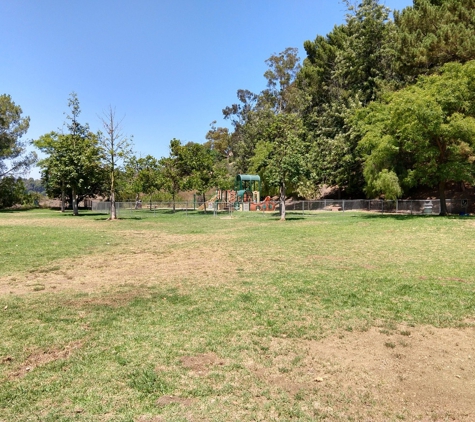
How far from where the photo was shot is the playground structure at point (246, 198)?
39.2 metres

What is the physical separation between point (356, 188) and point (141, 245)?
105 feet

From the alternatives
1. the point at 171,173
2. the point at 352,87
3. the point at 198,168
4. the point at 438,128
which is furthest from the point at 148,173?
the point at 438,128

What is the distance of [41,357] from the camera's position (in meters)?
4.05

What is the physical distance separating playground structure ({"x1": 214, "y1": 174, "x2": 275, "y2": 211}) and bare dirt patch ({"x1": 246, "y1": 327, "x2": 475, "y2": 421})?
3042 cm

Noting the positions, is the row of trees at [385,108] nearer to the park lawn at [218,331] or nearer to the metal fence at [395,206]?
the metal fence at [395,206]

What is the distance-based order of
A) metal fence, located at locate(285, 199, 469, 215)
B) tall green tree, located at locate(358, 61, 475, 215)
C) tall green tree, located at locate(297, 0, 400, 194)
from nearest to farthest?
tall green tree, located at locate(358, 61, 475, 215) < metal fence, located at locate(285, 199, 469, 215) < tall green tree, located at locate(297, 0, 400, 194)

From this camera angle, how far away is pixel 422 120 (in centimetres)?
2025

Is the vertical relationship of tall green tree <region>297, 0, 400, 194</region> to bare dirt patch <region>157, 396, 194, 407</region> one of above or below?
above

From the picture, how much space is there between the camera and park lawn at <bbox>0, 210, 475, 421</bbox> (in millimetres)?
3148

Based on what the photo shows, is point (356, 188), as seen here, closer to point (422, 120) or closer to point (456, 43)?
point (456, 43)

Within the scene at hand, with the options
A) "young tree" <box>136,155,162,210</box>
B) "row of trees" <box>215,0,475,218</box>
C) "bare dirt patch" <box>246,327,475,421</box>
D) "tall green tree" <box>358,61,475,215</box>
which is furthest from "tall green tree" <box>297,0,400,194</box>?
"bare dirt patch" <box>246,327,475,421</box>

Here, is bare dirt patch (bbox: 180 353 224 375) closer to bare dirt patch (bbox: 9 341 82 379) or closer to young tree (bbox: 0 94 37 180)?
bare dirt patch (bbox: 9 341 82 379)

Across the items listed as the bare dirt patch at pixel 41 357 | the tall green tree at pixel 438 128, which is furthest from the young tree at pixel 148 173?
the bare dirt patch at pixel 41 357

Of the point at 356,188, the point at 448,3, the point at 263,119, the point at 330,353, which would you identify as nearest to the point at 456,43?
the point at 448,3
